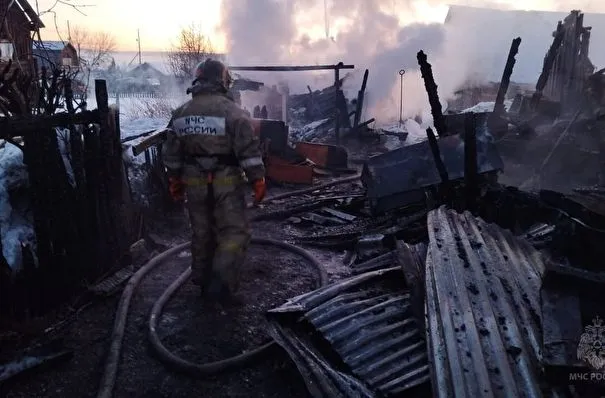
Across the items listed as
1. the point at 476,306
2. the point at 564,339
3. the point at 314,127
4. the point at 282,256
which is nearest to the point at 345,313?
the point at 476,306

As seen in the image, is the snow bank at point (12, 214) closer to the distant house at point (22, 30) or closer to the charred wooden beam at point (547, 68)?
the distant house at point (22, 30)

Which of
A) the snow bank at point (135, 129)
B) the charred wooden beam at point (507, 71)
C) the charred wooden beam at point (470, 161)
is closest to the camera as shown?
the charred wooden beam at point (470, 161)

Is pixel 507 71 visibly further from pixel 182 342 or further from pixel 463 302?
pixel 182 342

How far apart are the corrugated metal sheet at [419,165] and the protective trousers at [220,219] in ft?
10.7

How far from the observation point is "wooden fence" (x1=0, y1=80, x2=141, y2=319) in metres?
3.71

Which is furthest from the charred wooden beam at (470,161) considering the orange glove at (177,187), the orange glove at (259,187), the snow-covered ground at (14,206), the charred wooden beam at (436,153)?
the snow-covered ground at (14,206)

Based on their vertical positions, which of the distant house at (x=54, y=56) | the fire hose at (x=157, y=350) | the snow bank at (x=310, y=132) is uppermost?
the distant house at (x=54, y=56)

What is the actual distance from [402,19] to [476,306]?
30.6 metres

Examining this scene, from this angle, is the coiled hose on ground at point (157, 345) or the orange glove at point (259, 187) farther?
the orange glove at point (259, 187)

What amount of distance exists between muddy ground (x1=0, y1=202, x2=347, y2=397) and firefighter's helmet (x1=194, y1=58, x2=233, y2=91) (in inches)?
83.4

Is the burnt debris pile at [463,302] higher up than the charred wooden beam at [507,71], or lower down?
lower down

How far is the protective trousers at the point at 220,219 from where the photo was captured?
4188mm

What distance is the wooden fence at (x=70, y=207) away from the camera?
146 inches

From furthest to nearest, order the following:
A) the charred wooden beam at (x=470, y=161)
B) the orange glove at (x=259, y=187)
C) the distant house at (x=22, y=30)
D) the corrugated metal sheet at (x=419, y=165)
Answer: the corrugated metal sheet at (x=419, y=165)
the charred wooden beam at (x=470, y=161)
the distant house at (x=22, y=30)
the orange glove at (x=259, y=187)
